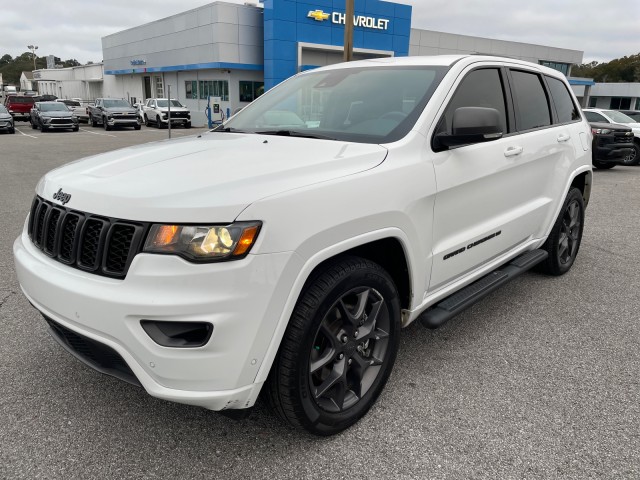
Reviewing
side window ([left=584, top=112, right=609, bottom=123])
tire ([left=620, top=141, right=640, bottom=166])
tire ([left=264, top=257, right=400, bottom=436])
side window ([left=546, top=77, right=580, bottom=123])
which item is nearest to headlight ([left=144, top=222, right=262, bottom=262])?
tire ([left=264, top=257, right=400, bottom=436])

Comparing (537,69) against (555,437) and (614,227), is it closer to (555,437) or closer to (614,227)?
(555,437)

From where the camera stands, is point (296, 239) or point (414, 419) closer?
point (296, 239)

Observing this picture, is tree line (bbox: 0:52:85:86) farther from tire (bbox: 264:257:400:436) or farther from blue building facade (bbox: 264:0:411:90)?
tire (bbox: 264:257:400:436)

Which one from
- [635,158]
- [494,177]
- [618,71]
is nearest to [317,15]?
[635,158]

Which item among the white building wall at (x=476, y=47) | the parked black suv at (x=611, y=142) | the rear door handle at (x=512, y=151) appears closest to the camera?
the rear door handle at (x=512, y=151)

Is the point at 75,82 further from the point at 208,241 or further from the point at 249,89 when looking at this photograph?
the point at 208,241

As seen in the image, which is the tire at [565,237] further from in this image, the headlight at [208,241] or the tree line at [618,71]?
the tree line at [618,71]

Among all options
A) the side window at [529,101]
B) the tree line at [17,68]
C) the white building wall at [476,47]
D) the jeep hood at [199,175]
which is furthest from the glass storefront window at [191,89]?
the tree line at [17,68]

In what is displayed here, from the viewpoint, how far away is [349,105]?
126 inches

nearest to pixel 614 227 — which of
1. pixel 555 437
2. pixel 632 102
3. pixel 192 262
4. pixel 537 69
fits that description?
pixel 537 69

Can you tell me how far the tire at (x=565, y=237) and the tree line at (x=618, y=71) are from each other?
344ft

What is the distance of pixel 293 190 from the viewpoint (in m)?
2.07

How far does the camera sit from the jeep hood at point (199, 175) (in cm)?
196

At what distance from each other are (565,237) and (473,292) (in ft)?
6.77
